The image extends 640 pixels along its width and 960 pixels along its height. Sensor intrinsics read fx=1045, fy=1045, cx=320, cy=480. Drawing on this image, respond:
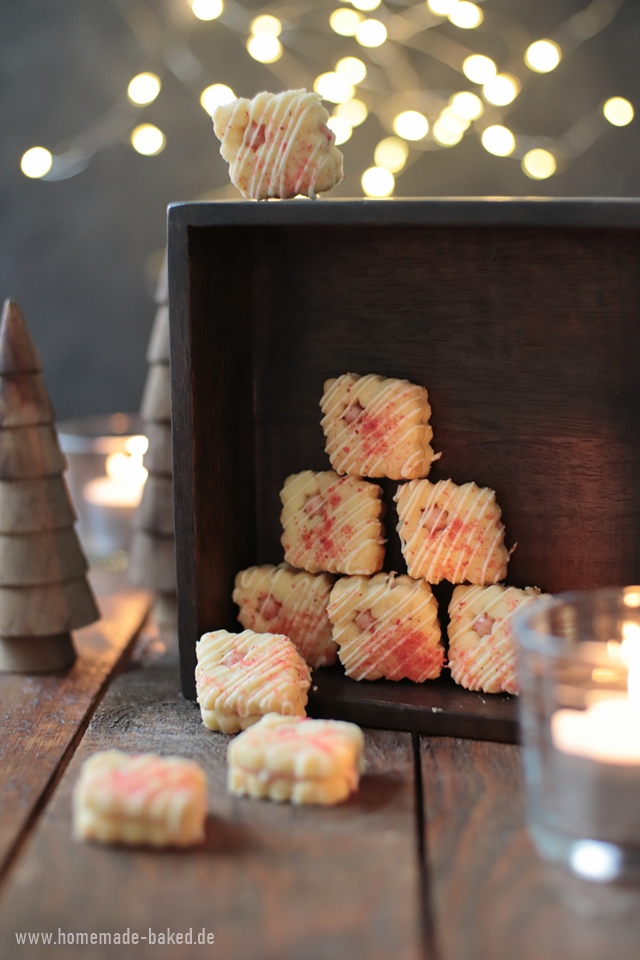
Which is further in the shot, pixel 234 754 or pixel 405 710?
pixel 405 710

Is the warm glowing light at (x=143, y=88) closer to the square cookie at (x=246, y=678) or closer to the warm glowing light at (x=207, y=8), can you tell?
the warm glowing light at (x=207, y=8)

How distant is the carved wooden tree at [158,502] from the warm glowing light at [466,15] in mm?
1101

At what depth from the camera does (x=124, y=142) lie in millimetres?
2100

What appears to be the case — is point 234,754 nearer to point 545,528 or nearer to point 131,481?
point 545,528

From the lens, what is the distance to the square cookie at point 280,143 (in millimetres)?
904

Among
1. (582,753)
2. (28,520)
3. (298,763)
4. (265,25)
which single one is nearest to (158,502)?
(28,520)

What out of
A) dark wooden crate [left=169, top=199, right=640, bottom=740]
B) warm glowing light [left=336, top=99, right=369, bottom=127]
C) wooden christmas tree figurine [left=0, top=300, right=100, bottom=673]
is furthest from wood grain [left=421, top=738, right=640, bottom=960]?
warm glowing light [left=336, top=99, right=369, bottom=127]

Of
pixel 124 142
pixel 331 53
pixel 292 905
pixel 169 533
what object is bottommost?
pixel 292 905

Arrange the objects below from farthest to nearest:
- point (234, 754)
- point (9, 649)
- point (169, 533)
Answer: point (169, 533) < point (9, 649) < point (234, 754)

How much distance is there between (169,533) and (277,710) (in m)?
0.39

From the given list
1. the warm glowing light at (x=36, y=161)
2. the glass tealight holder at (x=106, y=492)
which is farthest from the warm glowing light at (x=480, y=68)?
the glass tealight holder at (x=106, y=492)

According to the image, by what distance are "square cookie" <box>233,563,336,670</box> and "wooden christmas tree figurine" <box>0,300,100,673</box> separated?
190mm

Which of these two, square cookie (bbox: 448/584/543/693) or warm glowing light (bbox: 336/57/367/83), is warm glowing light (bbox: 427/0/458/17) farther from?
square cookie (bbox: 448/584/543/693)

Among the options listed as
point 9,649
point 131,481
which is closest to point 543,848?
point 9,649
